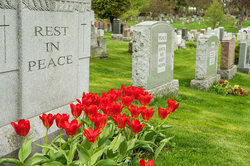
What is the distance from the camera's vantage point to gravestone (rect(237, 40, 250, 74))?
13098 millimetres

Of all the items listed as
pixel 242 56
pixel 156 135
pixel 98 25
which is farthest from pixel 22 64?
pixel 98 25

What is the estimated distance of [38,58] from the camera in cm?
294

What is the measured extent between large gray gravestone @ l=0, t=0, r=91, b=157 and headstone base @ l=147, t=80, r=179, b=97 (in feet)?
10.3

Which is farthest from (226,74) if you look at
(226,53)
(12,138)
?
(12,138)

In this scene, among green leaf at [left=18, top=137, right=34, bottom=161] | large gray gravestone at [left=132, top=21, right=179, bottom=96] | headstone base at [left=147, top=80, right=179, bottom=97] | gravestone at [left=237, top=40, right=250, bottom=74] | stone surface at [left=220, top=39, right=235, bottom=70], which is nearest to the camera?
green leaf at [left=18, top=137, right=34, bottom=161]

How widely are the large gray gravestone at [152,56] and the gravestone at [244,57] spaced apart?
712 cm

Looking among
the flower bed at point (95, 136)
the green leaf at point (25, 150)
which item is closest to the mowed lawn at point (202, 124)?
the flower bed at point (95, 136)

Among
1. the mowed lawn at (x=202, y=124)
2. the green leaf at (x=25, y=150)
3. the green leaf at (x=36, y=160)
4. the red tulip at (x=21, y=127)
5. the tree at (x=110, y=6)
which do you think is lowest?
the mowed lawn at (x=202, y=124)

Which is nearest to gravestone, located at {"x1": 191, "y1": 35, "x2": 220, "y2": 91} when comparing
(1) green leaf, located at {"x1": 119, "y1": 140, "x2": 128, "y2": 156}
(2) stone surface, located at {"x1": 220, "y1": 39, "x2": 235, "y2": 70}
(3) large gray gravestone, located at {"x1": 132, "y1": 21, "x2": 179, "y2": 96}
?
(2) stone surface, located at {"x1": 220, "y1": 39, "x2": 235, "y2": 70}

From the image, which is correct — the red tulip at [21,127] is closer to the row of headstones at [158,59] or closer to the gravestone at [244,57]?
the row of headstones at [158,59]

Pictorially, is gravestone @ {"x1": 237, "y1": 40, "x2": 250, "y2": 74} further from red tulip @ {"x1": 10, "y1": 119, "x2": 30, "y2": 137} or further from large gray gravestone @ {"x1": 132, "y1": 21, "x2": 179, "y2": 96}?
red tulip @ {"x1": 10, "y1": 119, "x2": 30, "y2": 137}

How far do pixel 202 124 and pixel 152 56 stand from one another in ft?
6.34

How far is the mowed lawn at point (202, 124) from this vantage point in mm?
3545

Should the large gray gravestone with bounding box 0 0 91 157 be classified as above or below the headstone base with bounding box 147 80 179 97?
above
